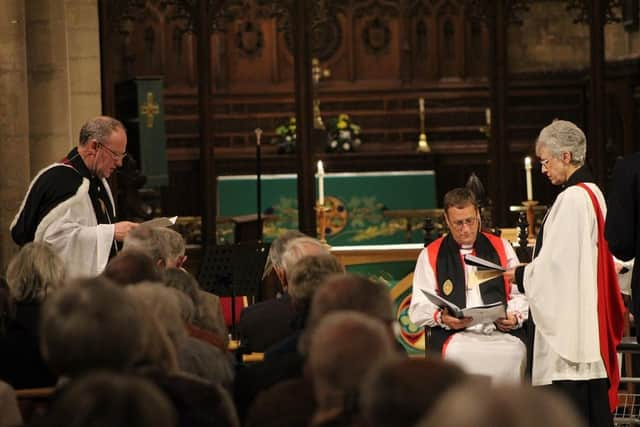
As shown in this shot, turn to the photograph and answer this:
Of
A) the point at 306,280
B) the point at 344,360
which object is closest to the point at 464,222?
the point at 306,280

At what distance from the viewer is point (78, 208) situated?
6.67 meters

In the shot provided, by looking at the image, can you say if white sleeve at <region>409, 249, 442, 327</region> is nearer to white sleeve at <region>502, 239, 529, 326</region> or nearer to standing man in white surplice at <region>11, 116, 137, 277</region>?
white sleeve at <region>502, 239, 529, 326</region>

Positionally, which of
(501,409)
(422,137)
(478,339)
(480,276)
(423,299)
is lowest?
(478,339)

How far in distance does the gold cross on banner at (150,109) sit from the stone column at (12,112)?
1446 mm

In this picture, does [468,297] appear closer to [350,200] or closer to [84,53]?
[84,53]

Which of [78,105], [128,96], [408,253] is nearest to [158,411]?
[408,253]

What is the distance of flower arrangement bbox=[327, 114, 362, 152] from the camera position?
14.0 meters

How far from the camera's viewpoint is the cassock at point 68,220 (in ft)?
21.6

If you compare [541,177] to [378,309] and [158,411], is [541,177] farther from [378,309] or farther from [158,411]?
[158,411]

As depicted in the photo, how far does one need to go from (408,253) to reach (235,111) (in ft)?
18.9

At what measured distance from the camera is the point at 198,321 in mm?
4656

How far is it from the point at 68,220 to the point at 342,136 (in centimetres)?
764

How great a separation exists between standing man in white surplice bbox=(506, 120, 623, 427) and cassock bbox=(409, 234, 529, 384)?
0.26m

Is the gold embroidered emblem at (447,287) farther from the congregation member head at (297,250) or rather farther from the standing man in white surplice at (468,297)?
the congregation member head at (297,250)
